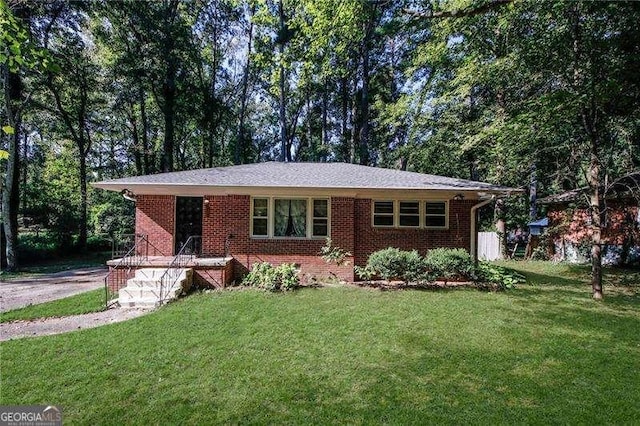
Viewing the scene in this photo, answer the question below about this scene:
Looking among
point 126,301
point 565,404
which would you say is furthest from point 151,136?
point 565,404

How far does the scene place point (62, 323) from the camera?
Answer: 21.6 feet

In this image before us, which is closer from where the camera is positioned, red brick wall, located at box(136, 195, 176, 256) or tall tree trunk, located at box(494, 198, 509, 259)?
red brick wall, located at box(136, 195, 176, 256)

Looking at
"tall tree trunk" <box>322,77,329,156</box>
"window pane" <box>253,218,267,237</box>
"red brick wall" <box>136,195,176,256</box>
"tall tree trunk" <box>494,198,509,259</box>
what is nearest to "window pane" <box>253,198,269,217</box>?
"window pane" <box>253,218,267,237</box>

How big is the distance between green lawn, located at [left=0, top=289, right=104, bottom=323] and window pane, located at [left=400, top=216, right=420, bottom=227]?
854 cm

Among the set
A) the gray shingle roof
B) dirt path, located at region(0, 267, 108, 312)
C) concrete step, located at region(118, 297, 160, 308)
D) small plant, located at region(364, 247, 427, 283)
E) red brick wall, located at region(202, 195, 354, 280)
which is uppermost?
the gray shingle roof

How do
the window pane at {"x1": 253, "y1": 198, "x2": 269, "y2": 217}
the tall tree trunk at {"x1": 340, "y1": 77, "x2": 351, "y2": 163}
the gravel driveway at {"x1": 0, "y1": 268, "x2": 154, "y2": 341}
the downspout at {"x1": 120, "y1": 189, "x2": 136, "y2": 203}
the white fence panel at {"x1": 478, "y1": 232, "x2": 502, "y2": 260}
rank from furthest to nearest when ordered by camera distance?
1. the tall tree trunk at {"x1": 340, "y1": 77, "x2": 351, "y2": 163}
2. the white fence panel at {"x1": 478, "y1": 232, "x2": 502, "y2": 260}
3. the window pane at {"x1": 253, "y1": 198, "x2": 269, "y2": 217}
4. the downspout at {"x1": 120, "y1": 189, "x2": 136, "y2": 203}
5. the gravel driveway at {"x1": 0, "y1": 268, "x2": 154, "y2": 341}

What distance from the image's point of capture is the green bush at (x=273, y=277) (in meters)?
8.70

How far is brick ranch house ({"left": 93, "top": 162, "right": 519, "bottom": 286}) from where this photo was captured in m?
9.79

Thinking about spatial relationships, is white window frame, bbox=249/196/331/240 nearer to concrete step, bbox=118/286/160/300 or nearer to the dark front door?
the dark front door

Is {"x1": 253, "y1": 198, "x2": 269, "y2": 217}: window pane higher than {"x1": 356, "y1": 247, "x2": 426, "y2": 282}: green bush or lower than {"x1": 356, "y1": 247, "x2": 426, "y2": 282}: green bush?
higher

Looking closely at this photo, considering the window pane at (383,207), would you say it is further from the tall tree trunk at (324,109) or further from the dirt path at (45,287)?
the tall tree trunk at (324,109)

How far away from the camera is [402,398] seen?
3.88 meters

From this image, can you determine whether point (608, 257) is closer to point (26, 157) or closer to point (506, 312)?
point (506, 312)

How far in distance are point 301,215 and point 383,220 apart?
267 cm
